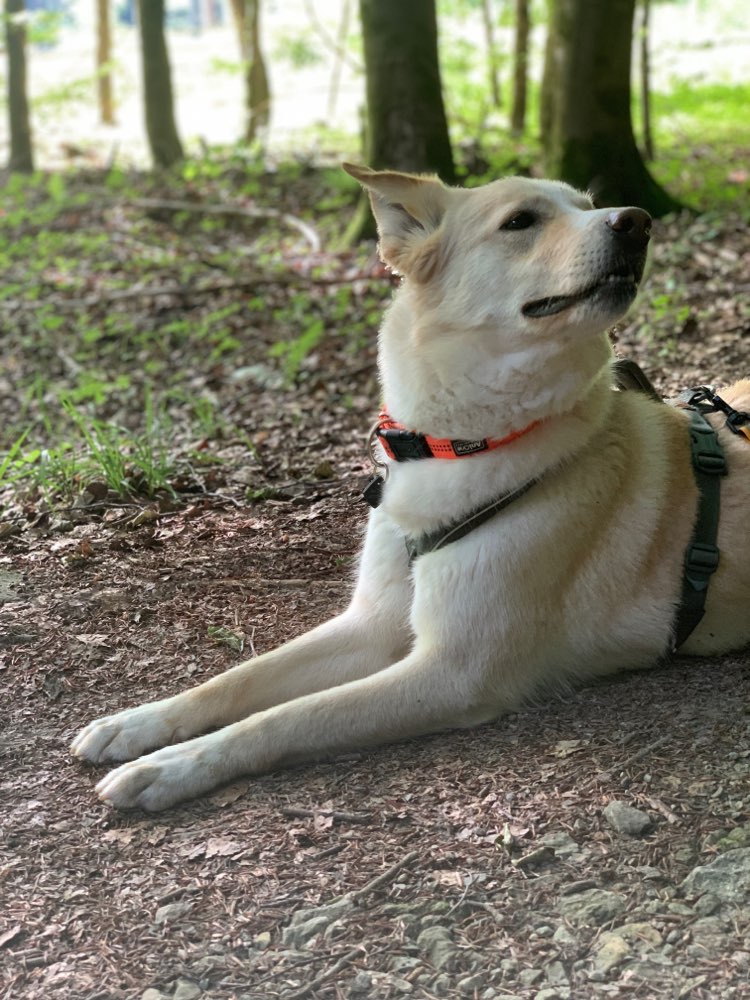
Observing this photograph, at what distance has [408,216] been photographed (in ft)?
10.7

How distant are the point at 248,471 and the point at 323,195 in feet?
21.9

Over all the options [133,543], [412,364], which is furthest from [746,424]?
[133,543]

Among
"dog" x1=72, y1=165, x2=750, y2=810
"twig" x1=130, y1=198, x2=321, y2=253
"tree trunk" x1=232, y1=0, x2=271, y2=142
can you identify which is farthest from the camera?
"tree trunk" x1=232, y1=0, x2=271, y2=142

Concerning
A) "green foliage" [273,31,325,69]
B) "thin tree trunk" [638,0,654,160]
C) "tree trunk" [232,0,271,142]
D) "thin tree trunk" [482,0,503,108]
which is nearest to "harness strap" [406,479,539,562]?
"thin tree trunk" [638,0,654,160]

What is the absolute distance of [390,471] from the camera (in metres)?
3.32

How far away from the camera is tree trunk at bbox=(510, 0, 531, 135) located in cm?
1336

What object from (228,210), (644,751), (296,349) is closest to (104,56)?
(228,210)

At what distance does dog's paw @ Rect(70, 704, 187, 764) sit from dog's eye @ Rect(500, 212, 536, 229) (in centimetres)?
185

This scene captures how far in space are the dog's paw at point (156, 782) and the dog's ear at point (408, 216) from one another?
65.0 inches

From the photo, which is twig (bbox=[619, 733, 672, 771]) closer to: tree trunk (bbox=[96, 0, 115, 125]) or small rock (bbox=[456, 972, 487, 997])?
small rock (bbox=[456, 972, 487, 997])

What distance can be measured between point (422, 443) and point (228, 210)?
8265 millimetres

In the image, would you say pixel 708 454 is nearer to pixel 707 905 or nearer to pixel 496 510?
pixel 496 510

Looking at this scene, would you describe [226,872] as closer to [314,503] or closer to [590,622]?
[590,622]

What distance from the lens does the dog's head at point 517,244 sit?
2.83m
